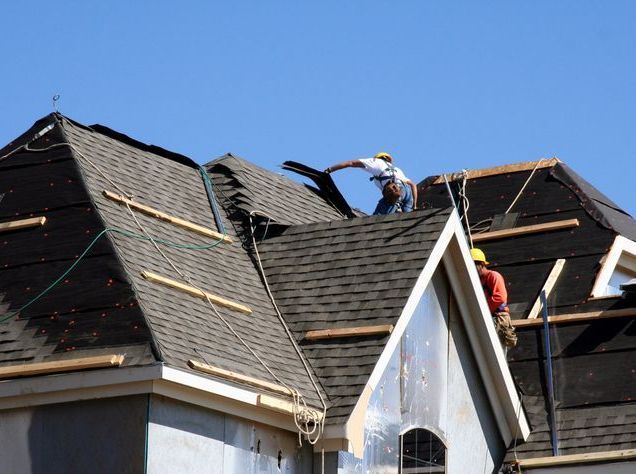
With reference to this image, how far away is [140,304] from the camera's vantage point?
14.7m

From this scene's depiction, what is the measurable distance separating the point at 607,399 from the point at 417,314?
2.90 meters

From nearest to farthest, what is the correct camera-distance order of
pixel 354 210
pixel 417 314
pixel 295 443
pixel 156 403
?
1. pixel 156 403
2. pixel 295 443
3. pixel 417 314
4. pixel 354 210

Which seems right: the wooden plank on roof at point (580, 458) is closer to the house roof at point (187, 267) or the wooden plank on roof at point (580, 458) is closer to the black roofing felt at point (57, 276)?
the house roof at point (187, 267)

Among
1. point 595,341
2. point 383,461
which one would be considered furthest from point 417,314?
point 595,341

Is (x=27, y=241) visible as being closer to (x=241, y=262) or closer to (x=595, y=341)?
(x=241, y=262)

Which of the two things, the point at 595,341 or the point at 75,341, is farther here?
the point at 595,341

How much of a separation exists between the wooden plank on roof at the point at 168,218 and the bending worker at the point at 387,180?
136 inches

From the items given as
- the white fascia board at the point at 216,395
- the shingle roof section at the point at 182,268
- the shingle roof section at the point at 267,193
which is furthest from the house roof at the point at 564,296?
the white fascia board at the point at 216,395

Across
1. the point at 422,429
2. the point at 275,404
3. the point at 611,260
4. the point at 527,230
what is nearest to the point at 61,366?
the point at 275,404

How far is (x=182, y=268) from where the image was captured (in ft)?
54.1

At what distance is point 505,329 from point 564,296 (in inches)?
65.1

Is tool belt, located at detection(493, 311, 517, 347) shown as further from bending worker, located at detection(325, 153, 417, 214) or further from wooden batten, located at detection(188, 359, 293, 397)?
wooden batten, located at detection(188, 359, 293, 397)

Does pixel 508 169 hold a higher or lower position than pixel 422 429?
higher

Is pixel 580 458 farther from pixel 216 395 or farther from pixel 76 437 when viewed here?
pixel 76 437
